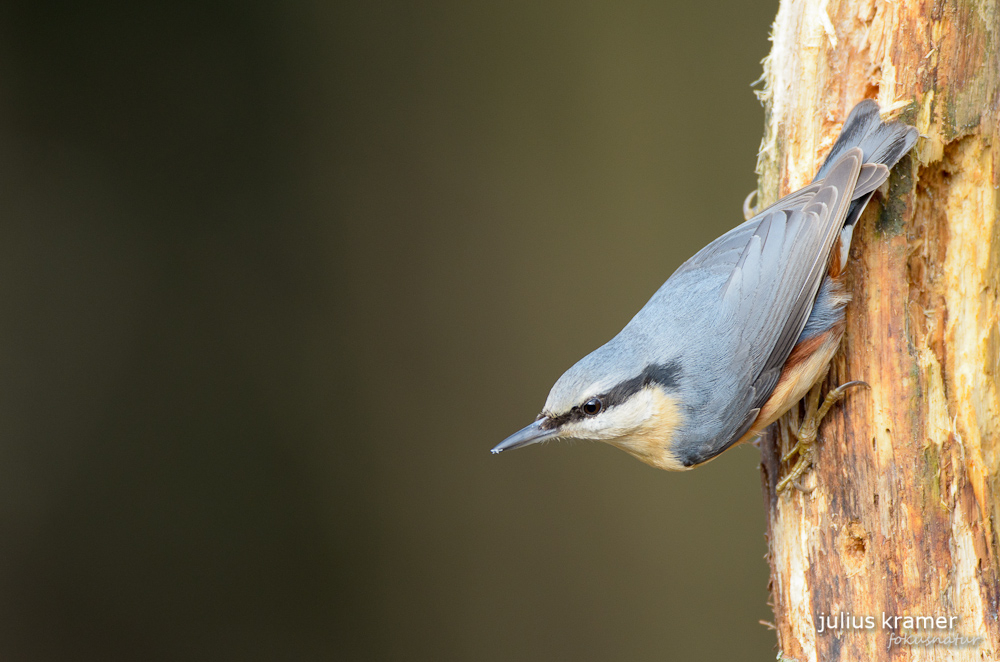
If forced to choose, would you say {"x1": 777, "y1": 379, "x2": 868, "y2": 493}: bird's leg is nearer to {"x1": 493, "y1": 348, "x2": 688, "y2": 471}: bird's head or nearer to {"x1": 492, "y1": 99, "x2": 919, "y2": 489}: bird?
{"x1": 492, "y1": 99, "x2": 919, "y2": 489}: bird

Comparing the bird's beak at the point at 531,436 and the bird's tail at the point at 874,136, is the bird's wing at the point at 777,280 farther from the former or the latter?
the bird's beak at the point at 531,436

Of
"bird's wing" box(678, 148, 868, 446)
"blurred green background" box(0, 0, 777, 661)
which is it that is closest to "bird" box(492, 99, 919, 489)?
"bird's wing" box(678, 148, 868, 446)

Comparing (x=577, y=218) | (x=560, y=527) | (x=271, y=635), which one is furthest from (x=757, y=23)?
(x=271, y=635)

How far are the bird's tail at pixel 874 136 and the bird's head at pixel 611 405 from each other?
2.00 ft

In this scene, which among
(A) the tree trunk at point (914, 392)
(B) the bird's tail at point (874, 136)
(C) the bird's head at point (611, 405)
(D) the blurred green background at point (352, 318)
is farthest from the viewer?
(D) the blurred green background at point (352, 318)

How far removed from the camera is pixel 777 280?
1.77 m

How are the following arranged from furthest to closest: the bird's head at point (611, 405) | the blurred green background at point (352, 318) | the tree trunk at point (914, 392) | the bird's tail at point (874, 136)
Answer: the blurred green background at point (352, 318)
the bird's head at point (611, 405)
the bird's tail at point (874, 136)
the tree trunk at point (914, 392)

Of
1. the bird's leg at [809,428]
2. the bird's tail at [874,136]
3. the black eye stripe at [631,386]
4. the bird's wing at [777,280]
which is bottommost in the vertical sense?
the bird's leg at [809,428]

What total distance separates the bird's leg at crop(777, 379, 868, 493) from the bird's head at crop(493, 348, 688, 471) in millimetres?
257

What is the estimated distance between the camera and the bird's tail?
64.4 inches

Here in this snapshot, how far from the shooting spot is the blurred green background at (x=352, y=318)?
2887mm

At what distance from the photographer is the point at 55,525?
2.85m

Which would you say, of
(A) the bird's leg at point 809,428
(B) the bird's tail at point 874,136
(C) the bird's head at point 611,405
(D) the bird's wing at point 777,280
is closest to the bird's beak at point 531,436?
(C) the bird's head at point 611,405

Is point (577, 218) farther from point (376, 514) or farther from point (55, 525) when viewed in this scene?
point (55, 525)
